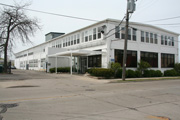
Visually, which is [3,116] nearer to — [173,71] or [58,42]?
[173,71]

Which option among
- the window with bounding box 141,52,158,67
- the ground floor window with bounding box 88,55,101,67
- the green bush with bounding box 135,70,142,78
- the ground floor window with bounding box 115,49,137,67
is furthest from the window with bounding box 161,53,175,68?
the ground floor window with bounding box 88,55,101,67

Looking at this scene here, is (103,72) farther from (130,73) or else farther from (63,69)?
(63,69)

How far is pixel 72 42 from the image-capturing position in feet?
105

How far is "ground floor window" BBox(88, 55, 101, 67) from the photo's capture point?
25228 millimetres

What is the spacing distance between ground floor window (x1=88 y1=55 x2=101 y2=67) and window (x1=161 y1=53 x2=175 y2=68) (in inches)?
489

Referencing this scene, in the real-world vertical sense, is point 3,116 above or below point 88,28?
below

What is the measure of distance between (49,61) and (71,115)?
26.8 meters

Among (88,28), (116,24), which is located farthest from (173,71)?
(88,28)

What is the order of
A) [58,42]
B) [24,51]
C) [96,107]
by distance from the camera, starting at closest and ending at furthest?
[96,107] → [58,42] → [24,51]

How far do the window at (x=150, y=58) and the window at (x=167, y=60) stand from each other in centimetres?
192

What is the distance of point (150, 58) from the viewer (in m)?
28.4

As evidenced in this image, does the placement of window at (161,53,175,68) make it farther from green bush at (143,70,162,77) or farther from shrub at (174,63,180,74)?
green bush at (143,70,162,77)

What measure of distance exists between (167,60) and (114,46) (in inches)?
508

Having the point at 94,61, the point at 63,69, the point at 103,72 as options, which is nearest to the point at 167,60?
the point at 94,61
